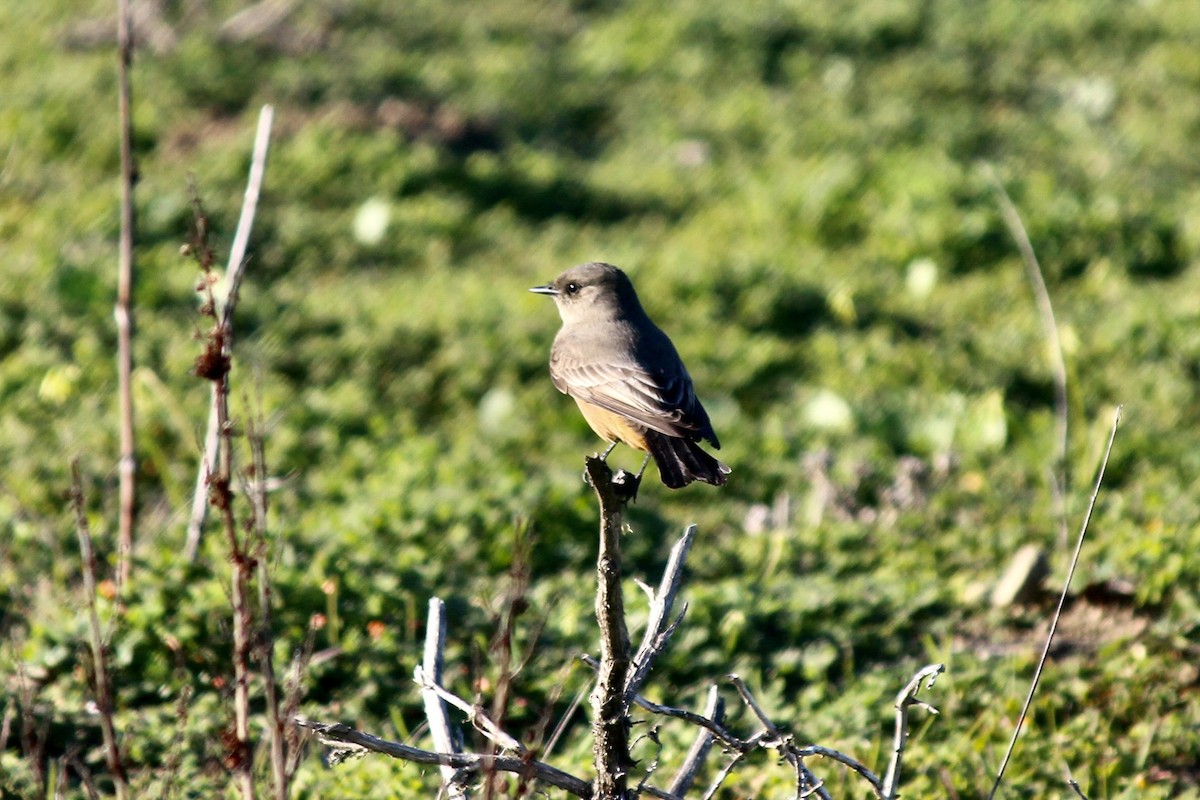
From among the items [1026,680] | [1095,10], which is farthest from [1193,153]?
[1026,680]

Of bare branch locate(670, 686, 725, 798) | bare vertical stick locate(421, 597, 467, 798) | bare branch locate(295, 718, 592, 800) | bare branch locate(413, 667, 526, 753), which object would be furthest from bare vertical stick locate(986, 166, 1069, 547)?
bare branch locate(295, 718, 592, 800)

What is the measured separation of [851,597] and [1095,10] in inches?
384

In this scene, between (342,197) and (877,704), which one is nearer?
(877,704)

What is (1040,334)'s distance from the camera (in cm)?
859

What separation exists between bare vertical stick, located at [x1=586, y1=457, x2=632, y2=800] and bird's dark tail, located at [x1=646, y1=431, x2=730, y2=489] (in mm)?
773

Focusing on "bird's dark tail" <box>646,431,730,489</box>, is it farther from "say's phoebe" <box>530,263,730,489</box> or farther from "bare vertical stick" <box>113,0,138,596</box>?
"bare vertical stick" <box>113,0,138,596</box>

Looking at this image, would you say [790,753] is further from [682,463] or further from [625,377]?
[625,377]

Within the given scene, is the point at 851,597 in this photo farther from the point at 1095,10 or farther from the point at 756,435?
the point at 1095,10

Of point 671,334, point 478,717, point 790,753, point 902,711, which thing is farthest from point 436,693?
point 671,334

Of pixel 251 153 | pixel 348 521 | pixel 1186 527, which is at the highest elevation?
pixel 251 153

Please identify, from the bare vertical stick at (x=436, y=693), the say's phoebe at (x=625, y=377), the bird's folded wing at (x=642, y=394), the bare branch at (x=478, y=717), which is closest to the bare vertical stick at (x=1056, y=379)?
the say's phoebe at (x=625, y=377)

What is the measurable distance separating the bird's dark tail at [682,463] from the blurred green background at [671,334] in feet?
2.51

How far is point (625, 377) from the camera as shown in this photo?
495 cm

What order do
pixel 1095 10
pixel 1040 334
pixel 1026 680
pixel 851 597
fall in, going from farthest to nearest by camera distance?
pixel 1095 10, pixel 1040 334, pixel 851 597, pixel 1026 680
